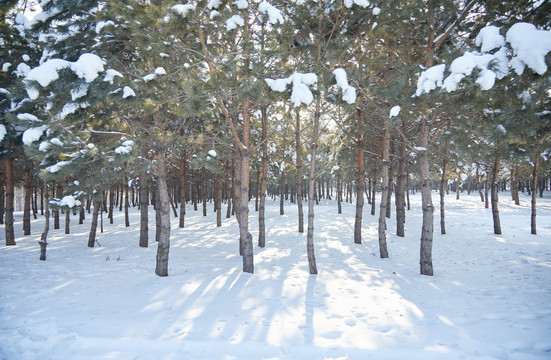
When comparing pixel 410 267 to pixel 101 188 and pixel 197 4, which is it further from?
pixel 101 188

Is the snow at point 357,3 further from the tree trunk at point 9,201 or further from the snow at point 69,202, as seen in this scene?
the tree trunk at point 9,201

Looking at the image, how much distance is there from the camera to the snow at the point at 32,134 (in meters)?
6.46

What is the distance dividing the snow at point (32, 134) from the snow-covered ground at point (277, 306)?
3.67 m

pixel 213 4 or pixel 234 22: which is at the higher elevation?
pixel 213 4

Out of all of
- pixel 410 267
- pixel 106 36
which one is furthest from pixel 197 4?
pixel 410 267

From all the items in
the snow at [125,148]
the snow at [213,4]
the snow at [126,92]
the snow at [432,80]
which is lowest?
the snow at [125,148]

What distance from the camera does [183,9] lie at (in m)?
5.55

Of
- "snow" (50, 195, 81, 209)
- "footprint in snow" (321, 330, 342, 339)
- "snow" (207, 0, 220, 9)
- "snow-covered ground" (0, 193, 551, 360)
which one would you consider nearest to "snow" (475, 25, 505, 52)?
"snow-covered ground" (0, 193, 551, 360)

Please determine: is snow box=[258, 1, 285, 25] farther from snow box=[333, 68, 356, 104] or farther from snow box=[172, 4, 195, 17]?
snow box=[333, 68, 356, 104]

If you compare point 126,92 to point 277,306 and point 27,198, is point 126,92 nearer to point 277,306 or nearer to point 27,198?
point 277,306

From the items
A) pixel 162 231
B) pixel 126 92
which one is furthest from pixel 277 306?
pixel 126 92

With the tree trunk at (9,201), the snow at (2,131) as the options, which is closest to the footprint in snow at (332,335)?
the snow at (2,131)

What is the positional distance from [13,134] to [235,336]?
12.3 metres

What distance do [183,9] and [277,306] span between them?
21.9 feet
